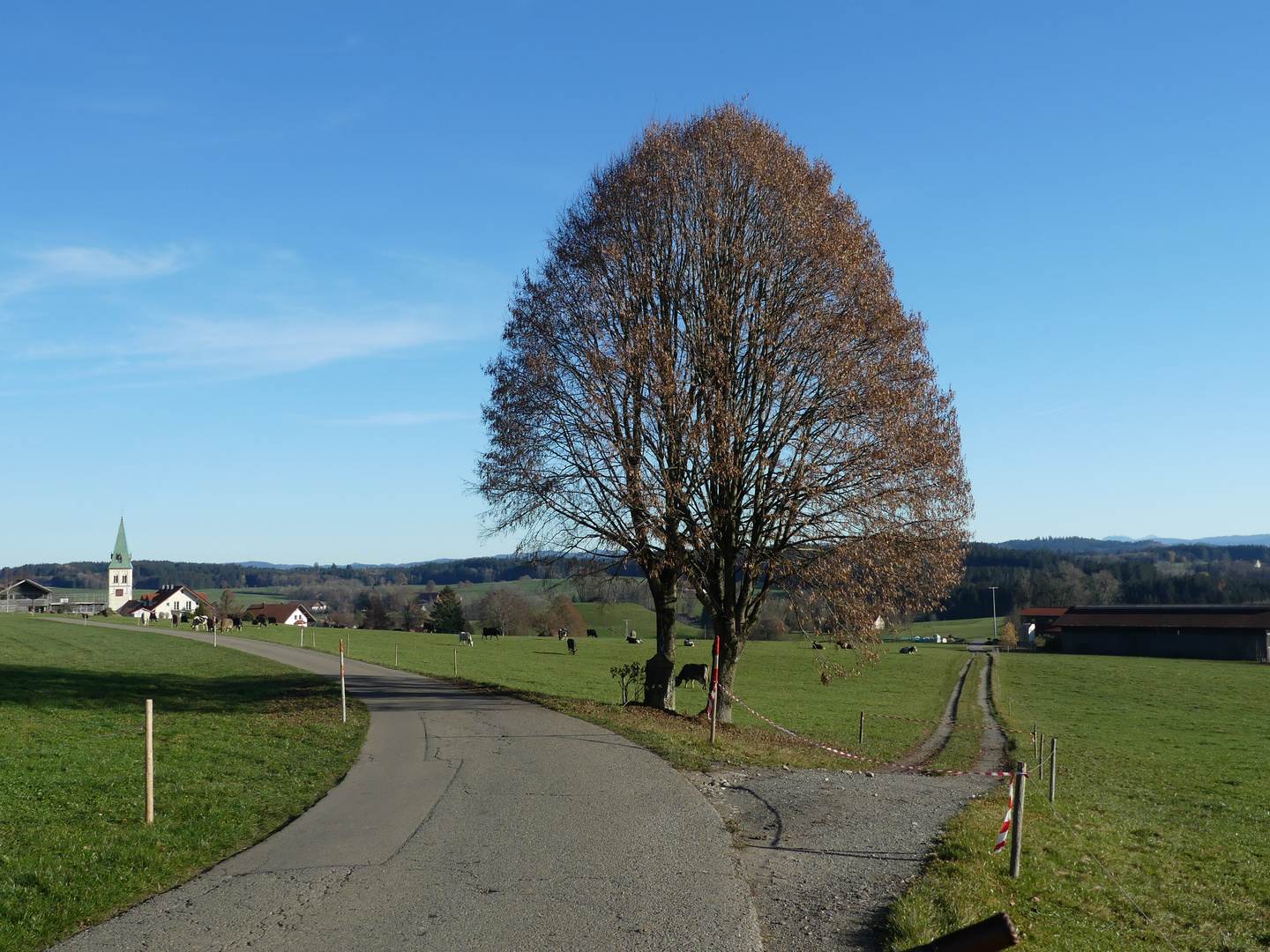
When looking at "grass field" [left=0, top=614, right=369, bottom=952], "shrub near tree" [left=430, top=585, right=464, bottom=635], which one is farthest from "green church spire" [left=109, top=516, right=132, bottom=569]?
"grass field" [left=0, top=614, right=369, bottom=952]

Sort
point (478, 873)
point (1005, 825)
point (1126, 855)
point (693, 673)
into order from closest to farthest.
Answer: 1. point (478, 873)
2. point (1005, 825)
3. point (1126, 855)
4. point (693, 673)

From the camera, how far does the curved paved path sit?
7.00 meters

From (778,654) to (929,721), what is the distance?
38.6m

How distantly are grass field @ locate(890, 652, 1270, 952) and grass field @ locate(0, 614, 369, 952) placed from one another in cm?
701

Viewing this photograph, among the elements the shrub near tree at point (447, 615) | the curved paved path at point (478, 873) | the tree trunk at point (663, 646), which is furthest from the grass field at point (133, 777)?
the shrub near tree at point (447, 615)

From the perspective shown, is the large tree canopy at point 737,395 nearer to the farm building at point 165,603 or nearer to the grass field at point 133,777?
the grass field at point 133,777

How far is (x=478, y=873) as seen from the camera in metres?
8.53

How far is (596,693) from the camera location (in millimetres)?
36094

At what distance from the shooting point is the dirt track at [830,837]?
24.3 feet

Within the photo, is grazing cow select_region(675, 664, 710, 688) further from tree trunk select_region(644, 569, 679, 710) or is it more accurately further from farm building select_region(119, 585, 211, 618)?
farm building select_region(119, 585, 211, 618)

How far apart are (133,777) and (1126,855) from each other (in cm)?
1416

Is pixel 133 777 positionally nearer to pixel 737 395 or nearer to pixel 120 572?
pixel 737 395

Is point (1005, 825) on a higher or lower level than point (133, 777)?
higher

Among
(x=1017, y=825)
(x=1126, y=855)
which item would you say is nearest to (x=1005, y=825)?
(x=1017, y=825)
